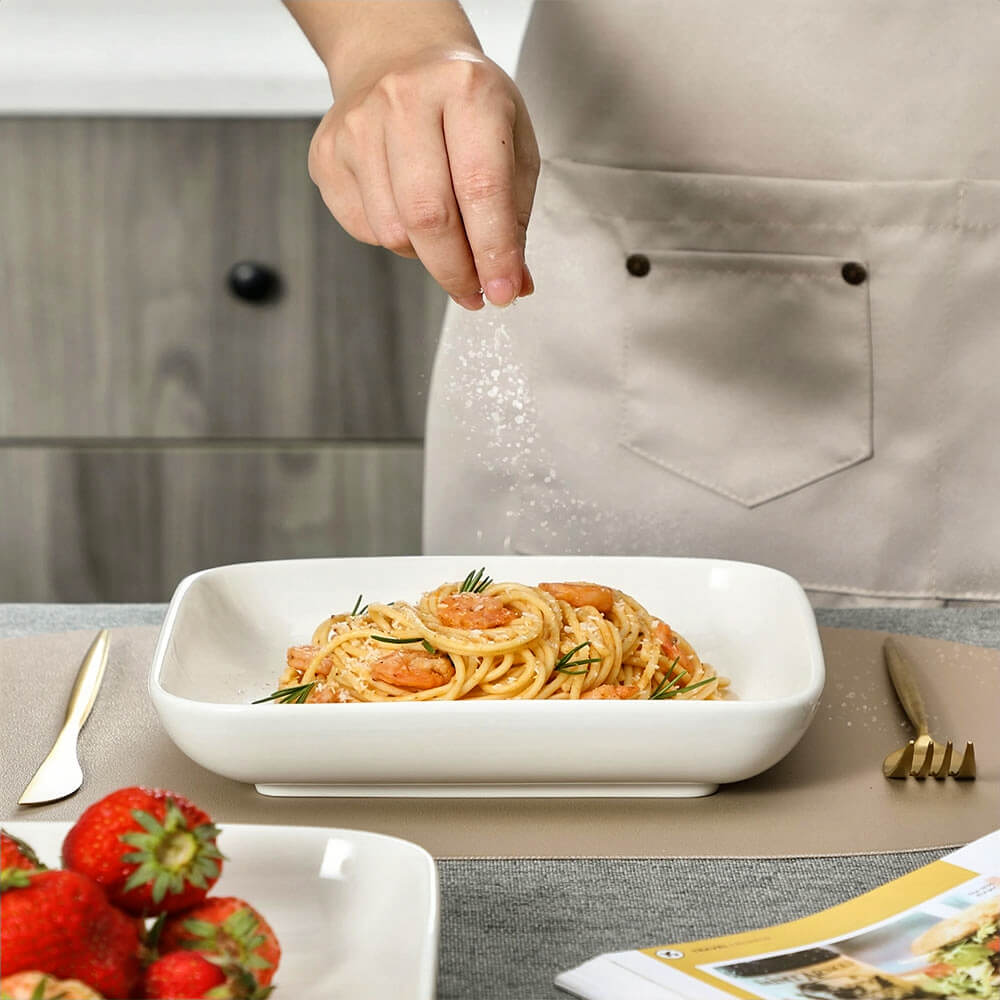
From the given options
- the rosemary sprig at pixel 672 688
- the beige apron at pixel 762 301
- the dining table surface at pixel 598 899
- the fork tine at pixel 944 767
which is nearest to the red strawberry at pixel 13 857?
the dining table surface at pixel 598 899

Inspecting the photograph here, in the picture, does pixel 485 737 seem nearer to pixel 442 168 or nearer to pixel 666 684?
pixel 666 684

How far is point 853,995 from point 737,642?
0.45 meters

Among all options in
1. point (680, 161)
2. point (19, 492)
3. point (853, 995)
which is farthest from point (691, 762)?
point (19, 492)

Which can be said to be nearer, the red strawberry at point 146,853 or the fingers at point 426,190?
the red strawberry at point 146,853

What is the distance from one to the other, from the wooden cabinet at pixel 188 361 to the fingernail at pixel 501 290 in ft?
4.86

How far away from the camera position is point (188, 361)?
2469 mm

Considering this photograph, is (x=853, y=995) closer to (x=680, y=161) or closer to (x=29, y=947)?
(x=29, y=947)

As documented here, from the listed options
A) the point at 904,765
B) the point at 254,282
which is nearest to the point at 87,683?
the point at 904,765

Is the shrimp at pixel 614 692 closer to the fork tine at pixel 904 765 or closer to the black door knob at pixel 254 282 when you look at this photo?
the fork tine at pixel 904 765

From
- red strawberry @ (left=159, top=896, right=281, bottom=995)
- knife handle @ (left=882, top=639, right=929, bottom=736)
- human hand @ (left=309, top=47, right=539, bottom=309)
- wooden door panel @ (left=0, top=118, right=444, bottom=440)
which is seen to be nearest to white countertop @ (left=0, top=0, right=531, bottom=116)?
wooden door panel @ (left=0, top=118, right=444, bottom=440)

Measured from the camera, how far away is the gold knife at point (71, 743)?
80cm

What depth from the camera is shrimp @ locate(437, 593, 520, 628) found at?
2.98 feet

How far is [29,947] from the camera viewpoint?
456 millimetres

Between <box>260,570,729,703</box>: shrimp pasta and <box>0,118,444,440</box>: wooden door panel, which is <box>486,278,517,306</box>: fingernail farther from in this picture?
<box>0,118,444,440</box>: wooden door panel
